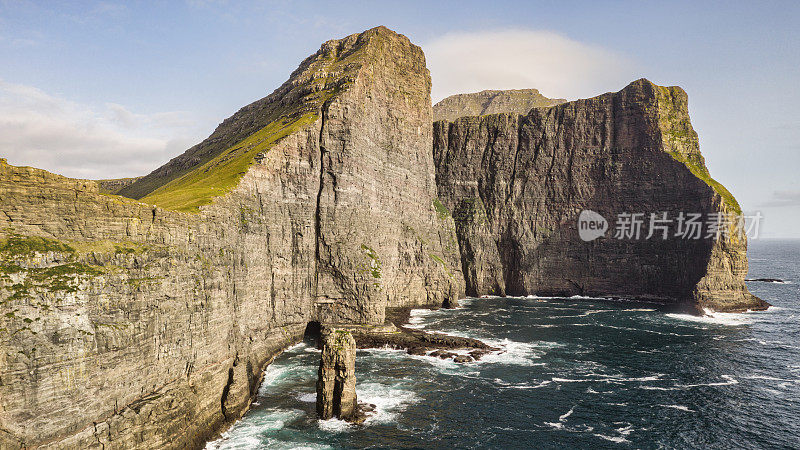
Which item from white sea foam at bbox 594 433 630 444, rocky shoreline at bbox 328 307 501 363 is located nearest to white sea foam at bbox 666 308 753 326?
rocky shoreline at bbox 328 307 501 363

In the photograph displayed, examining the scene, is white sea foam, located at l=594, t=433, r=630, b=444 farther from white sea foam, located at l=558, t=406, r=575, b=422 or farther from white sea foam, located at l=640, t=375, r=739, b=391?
white sea foam, located at l=640, t=375, r=739, b=391

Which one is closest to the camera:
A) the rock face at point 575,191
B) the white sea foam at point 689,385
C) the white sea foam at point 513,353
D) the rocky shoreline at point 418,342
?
the white sea foam at point 689,385

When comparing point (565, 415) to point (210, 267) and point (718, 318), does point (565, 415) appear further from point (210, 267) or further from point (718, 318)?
point (718, 318)

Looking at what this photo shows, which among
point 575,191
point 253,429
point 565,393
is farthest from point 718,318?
point 253,429

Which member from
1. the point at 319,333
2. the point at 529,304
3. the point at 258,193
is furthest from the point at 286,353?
the point at 529,304

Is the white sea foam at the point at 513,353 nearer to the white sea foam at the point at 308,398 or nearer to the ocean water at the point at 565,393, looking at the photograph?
the ocean water at the point at 565,393

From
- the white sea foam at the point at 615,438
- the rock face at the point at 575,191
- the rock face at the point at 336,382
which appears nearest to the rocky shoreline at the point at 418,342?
the rock face at the point at 336,382
